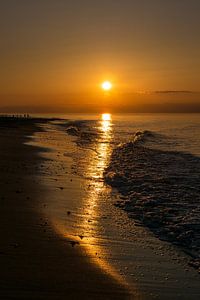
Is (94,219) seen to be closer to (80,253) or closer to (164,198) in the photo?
(80,253)

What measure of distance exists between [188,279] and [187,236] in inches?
Answer: 89.8

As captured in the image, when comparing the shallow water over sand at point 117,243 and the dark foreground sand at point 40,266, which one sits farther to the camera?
the shallow water over sand at point 117,243

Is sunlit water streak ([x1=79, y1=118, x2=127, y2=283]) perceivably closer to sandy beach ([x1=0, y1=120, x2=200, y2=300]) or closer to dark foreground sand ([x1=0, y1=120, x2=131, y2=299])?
sandy beach ([x1=0, y1=120, x2=200, y2=300])

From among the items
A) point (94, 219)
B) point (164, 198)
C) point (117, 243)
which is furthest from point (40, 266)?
point (164, 198)

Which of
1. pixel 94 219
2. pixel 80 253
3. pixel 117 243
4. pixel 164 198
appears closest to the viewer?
pixel 80 253

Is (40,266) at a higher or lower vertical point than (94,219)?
lower

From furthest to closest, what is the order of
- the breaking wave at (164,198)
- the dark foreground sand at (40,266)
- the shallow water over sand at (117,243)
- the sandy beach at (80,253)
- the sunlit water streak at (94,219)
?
the breaking wave at (164,198) < the sunlit water streak at (94,219) < the shallow water over sand at (117,243) < the sandy beach at (80,253) < the dark foreground sand at (40,266)

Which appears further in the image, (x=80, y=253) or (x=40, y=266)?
(x=80, y=253)

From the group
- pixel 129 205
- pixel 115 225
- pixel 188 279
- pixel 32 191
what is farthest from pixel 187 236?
pixel 32 191

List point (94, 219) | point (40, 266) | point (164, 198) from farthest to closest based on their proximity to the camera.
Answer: point (164, 198) → point (94, 219) → point (40, 266)

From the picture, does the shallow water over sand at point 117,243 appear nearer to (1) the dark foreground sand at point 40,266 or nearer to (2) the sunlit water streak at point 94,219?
(2) the sunlit water streak at point 94,219

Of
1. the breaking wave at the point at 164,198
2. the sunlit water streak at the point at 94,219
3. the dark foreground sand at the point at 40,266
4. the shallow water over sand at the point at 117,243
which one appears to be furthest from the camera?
the breaking wave at the point at 164,198

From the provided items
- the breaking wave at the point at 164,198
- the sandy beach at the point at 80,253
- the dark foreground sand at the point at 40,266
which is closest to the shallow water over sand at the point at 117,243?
the sandy beach at the point at 80,253

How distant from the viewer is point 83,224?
28.9 ft
